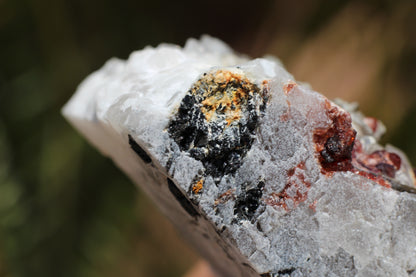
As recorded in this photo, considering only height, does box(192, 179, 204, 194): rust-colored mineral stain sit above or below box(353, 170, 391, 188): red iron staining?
above

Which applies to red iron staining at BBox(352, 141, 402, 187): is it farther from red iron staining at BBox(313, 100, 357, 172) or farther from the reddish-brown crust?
the reddish-brown crust

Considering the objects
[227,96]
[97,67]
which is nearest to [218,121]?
[227,96]

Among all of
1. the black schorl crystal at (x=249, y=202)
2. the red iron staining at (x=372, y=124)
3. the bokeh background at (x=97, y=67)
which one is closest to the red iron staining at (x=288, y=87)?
the black schorl crystal at (x=249, y=202)

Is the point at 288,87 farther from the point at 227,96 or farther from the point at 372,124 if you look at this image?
the point at 372,124

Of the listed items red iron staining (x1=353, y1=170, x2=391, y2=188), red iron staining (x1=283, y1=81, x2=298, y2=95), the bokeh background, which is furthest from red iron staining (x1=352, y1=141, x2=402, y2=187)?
the bokeh background

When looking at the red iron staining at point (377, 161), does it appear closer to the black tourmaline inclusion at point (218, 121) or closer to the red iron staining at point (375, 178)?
the red iron staining at point (375, 178)

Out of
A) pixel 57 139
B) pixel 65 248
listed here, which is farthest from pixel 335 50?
pixel 65 248

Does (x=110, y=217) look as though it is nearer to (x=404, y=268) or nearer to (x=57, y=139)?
(x=57, y=139)
